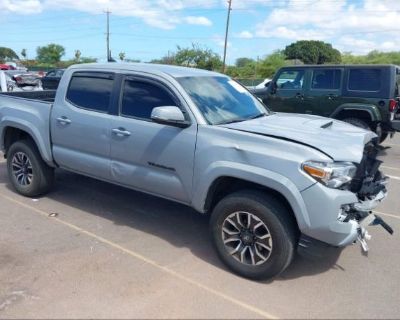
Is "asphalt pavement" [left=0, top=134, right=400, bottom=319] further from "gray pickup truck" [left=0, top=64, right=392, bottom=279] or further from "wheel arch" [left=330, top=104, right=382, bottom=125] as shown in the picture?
"wheel arch" [left=330, top=104, right=382, bottom=125]

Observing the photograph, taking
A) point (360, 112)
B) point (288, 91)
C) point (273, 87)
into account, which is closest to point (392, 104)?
point (360, 112)

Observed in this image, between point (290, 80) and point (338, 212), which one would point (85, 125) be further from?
point (290, 80)

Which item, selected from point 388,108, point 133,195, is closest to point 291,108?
point 388,108

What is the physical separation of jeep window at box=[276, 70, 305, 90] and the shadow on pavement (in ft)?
21.1

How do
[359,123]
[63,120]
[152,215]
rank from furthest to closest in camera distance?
[359,123] → [152,215] → [63,120]

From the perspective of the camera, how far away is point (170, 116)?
390 centimetres

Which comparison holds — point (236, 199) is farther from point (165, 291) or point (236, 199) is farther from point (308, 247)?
point (165, 291)

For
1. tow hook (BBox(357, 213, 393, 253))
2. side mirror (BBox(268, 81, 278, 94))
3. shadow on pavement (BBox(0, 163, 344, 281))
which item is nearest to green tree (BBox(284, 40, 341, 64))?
side mirror (BBox(268, 81, 278, 94))

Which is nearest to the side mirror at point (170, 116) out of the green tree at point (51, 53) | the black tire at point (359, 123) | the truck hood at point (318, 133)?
the truck hood at point (318, 133)

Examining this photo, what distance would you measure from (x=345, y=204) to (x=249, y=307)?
1120 mm

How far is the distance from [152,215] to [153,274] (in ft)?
4.87

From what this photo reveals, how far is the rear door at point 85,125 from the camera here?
184 inches

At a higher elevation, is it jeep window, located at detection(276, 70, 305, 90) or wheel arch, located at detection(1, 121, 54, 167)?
jeep window, located at detection(276, 70, 305, 90)

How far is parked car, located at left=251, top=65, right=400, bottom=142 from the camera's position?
9.36 metres
